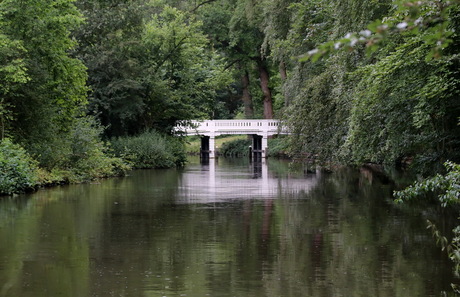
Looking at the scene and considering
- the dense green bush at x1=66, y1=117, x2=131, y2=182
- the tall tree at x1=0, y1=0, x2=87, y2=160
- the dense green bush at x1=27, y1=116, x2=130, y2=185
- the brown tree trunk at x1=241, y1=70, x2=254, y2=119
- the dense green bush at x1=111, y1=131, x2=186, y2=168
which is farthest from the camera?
the brown tree trunk at x1=241, y1=70, x2=254, y2=119

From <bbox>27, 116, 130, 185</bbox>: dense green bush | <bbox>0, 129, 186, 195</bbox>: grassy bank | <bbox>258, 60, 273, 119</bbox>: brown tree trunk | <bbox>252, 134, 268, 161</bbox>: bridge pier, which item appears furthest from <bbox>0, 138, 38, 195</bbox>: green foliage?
<bbox>258, 60, 273, 119</bbox>: brown tree trunk

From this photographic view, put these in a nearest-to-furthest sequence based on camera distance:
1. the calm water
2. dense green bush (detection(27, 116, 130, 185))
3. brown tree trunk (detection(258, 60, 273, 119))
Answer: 1. the calm water
2. dense green bush (detection(27, 116, 130, 185))
3. brown tree trunk (detection(258, 60, 273, 119))

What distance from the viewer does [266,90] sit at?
6334 centimetres

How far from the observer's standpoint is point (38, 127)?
25.3 metres

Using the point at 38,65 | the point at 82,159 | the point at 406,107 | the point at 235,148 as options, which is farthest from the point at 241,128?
the point at 406,107

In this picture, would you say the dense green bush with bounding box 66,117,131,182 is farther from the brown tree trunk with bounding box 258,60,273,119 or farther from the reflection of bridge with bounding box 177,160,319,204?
the brown tree trunk with bounding box 258,60,273,119

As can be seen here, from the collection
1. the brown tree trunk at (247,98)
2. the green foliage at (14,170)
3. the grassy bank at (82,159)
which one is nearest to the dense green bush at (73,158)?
the grassy bank at (82,159)

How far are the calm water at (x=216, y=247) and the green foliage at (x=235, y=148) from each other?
4572 cm

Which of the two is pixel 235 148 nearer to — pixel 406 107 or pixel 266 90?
pixel 266 90

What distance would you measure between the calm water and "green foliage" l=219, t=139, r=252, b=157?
4572 centimetres

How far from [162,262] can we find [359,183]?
61.1 ft

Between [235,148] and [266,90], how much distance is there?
26.8 ft

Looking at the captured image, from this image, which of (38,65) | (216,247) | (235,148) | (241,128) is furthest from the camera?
(235,148)

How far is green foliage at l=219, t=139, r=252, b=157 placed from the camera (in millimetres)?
68000
